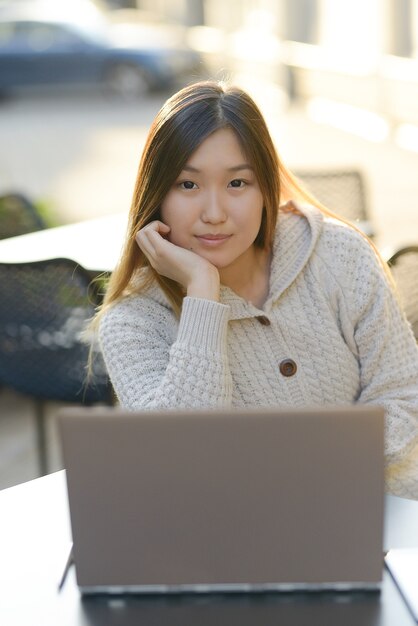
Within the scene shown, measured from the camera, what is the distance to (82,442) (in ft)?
3.99

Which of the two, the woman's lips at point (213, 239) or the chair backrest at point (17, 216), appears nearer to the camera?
the woman's lips at point (213, 239)

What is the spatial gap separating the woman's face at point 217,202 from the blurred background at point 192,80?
2.43m

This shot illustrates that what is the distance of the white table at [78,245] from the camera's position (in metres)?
3.23

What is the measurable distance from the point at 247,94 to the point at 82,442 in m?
0.89

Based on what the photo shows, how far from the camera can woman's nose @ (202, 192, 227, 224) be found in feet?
5.78

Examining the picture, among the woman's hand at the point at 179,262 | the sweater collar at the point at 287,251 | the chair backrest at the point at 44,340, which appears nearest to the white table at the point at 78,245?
the chair backrest at the point at 44,340

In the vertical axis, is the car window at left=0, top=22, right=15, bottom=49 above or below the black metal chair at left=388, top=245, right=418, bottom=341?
below

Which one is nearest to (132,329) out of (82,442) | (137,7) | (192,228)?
(192,228)

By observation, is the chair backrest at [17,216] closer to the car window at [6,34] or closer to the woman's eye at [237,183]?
the woman's eye at [237,183]

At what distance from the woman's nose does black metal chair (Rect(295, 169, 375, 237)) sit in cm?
182

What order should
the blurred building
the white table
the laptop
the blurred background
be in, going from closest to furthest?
the laptop, the white table, the blurred background, the blurred building

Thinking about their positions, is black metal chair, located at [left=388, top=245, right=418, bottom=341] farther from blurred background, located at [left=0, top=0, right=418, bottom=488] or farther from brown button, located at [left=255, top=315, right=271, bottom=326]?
blurred background, located at [left=0, top=0, right=418, bottom=488]

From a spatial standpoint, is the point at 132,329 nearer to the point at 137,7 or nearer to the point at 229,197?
the point at 229,197

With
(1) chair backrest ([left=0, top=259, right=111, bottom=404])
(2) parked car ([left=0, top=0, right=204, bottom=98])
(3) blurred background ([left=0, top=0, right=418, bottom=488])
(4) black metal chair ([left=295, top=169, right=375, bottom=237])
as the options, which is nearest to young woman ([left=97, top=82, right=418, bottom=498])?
(1) chair backrest ([left=0, top=259, right=111, bottom=404])
